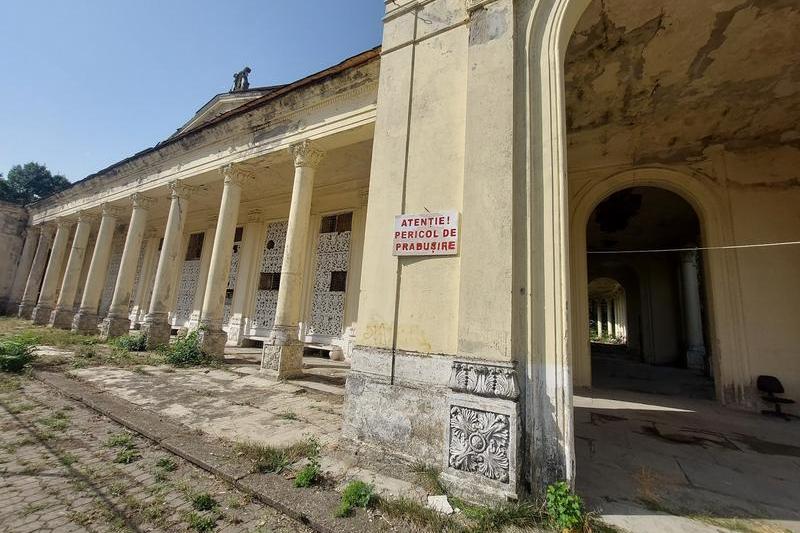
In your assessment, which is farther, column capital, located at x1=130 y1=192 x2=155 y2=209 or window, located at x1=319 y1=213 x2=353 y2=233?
column capital, located at x1=130 y1=192 x2=155 y2=209

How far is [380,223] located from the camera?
3586mm

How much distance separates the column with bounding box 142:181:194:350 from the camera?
8930 millimetres

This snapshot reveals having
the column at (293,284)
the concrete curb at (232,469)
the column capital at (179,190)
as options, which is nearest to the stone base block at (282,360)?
the column at (293,284)

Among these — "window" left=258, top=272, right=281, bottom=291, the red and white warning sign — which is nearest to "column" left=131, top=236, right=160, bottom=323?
"window" left=258, top=272, right=281, bottom=291

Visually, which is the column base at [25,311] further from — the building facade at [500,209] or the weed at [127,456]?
the weed at [127,456]

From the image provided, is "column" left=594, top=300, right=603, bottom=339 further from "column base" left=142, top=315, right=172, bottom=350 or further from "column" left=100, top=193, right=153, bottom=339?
"column" left=100, top=193, right=153, bottom=339

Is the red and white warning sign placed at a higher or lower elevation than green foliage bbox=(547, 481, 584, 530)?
higher

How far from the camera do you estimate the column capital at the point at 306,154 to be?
729 cm

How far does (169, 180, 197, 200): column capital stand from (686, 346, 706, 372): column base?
54.0 feet

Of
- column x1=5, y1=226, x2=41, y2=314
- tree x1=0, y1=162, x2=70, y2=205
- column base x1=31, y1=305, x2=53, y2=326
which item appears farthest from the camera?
tree x1=0, y1=162, x2=70, y2=205

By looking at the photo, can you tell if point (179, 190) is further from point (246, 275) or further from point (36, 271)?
point (36, 271)

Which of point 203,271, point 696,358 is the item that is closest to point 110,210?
point 203,271

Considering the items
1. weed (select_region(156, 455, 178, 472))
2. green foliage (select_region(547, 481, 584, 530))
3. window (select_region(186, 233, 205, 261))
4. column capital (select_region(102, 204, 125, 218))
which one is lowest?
weed (select_region(156, 455, 178, 472))

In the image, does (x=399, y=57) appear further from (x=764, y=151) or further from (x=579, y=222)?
(x=764, y=151)
